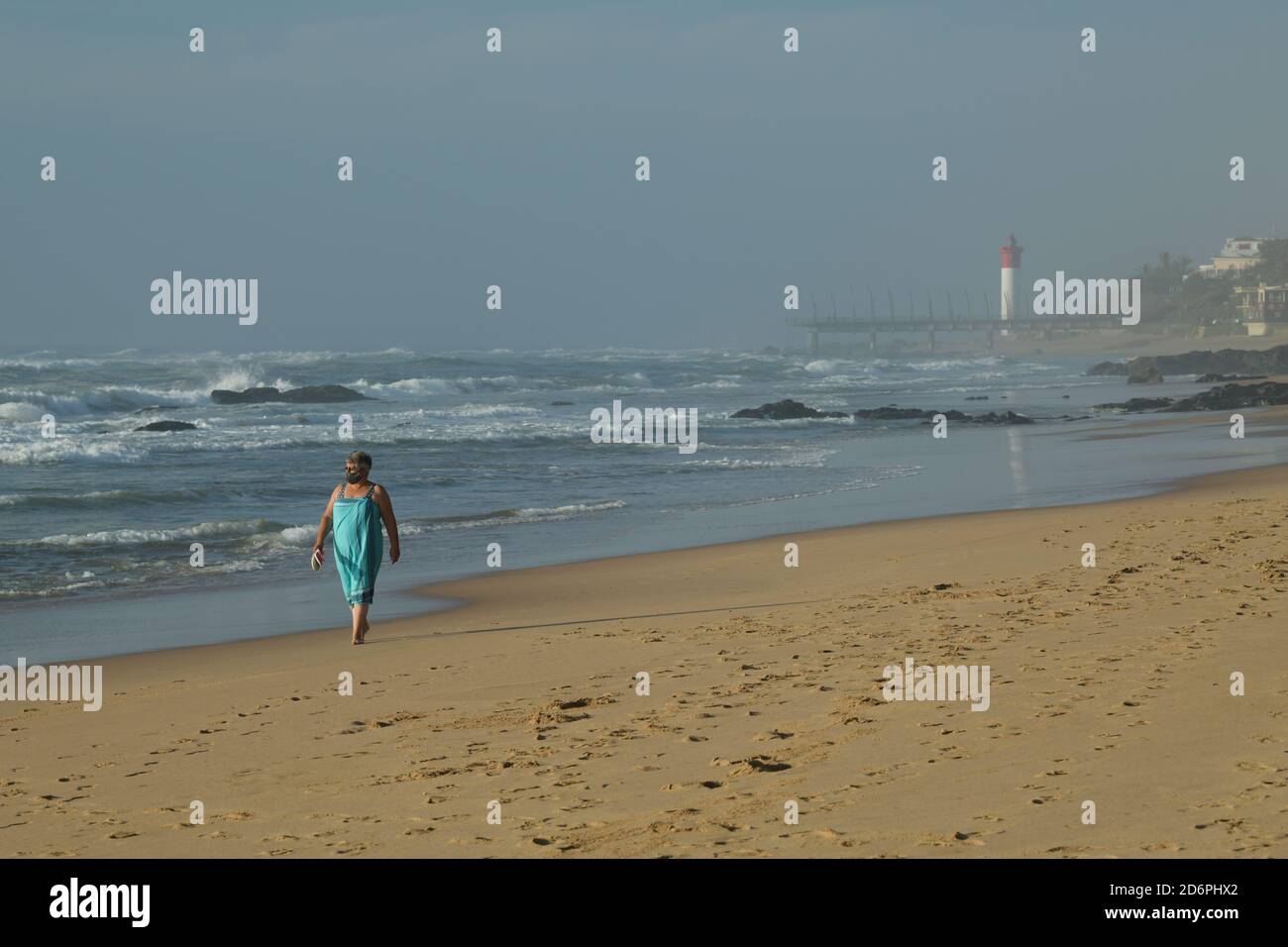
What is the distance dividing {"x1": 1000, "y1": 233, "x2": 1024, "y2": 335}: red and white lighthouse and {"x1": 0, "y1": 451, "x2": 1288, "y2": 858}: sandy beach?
161936mm

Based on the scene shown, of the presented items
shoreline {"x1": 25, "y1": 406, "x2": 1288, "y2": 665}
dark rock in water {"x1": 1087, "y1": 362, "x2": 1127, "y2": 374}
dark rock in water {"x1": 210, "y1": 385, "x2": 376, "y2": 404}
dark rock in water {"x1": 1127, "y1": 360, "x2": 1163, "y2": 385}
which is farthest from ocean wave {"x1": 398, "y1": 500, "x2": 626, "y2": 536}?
dark rock in water {"x1": 1087, "y1": 362, "x2": 1127, "y2": 374}

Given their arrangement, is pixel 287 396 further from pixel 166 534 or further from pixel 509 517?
pixel 166 534

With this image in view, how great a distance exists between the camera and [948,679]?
270 inches

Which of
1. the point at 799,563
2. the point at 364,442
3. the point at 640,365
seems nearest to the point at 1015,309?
the point at 640,365

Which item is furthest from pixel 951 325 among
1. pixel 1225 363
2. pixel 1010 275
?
pixel 1225 363

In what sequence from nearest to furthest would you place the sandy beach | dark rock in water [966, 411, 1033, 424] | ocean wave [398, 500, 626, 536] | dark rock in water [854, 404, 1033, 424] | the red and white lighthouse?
the sandy beach → ocean wave [398, 500, 626, 536] → dark rock in water [966, 411, 1033, 424] → dark rock in water [854, 404, 1033, 424] → the red and white lighthouse

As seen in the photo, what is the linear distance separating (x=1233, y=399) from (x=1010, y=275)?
448ft

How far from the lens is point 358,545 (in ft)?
30.8

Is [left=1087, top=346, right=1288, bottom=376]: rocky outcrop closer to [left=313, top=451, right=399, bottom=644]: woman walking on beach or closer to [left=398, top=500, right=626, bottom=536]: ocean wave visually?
[left=398, top=500, right=626, bottom=536]: ocean wave

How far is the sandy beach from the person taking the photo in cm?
471

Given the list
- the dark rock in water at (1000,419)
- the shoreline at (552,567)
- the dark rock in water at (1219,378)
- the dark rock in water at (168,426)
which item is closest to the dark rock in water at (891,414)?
the dark rock in water at (1000,419)

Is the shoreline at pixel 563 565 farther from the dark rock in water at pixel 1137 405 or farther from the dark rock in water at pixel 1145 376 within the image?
the dark rock in water at pixel 1145 376
